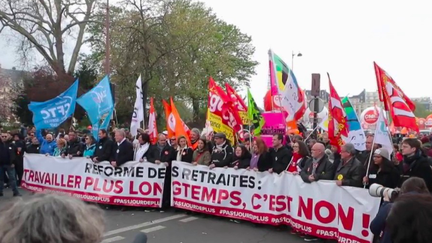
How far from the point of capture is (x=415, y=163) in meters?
6.62

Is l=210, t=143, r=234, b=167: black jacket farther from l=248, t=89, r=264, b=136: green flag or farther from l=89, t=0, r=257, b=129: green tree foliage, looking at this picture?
l=89, t=0, r=257, b=129: green tree foliage

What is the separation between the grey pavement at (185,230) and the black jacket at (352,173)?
48.2 inches

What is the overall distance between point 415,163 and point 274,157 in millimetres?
2625

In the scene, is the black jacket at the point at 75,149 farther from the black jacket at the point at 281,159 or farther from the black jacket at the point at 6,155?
the black jacket at the point at 281,159

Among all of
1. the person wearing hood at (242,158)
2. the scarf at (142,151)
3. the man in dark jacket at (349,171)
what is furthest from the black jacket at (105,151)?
the man in dark jacket at (349,171)

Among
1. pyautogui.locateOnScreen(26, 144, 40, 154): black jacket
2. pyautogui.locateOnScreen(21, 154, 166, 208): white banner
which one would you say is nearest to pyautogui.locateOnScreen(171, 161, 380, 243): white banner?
pyautogui.locateOnScreen(21, 154, 166, 208): white banner

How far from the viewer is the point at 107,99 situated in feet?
36.5

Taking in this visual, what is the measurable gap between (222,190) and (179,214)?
45.1 inches

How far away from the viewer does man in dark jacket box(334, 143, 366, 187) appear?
6.89m

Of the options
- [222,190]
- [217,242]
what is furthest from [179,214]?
[217,242]

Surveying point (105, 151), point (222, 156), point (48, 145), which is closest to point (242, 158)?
point (222, 156)

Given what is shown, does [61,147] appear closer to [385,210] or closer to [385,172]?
[385,172]

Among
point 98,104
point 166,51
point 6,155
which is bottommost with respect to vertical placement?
point 6,155

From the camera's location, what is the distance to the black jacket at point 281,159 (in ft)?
27.2
